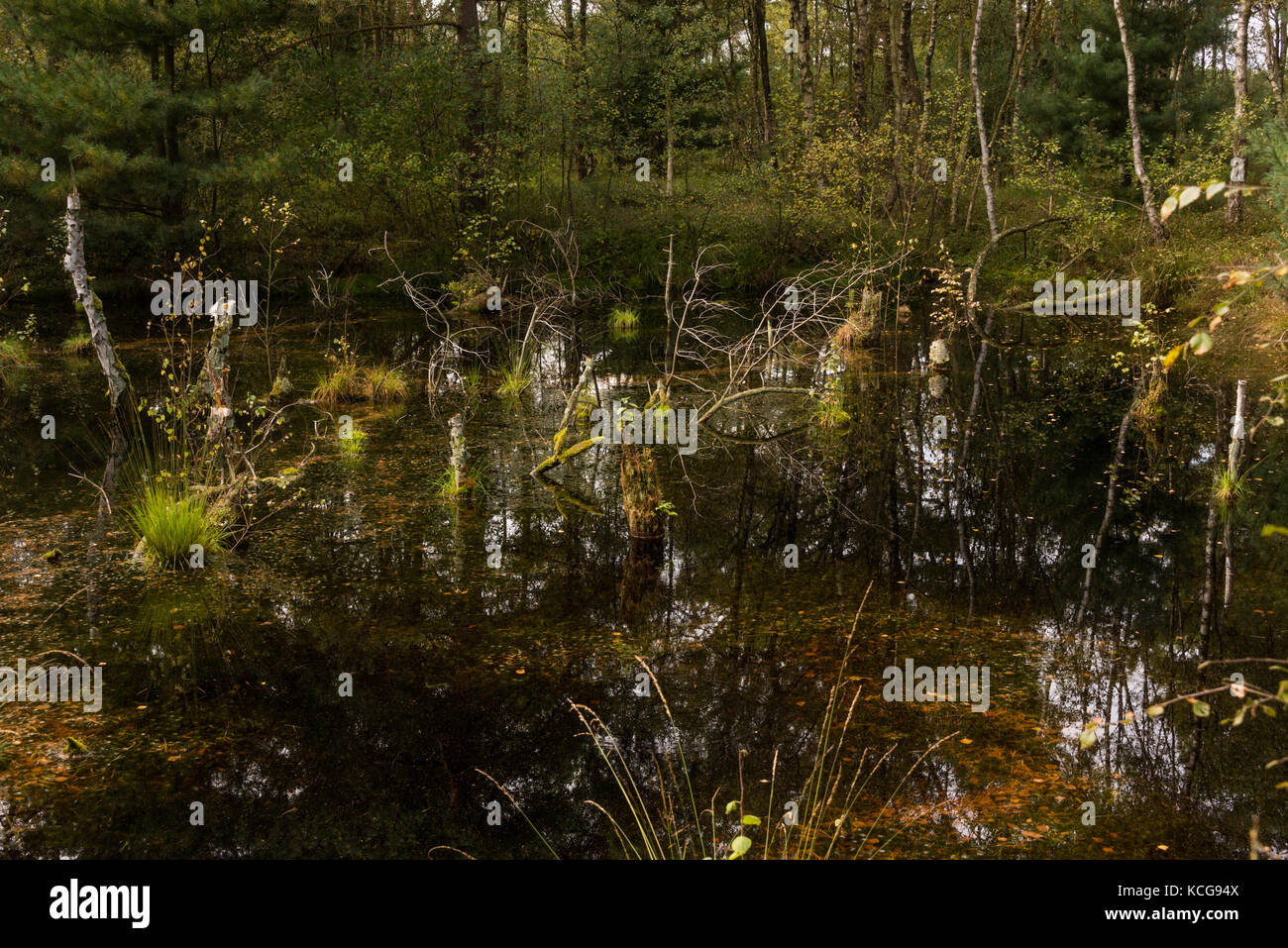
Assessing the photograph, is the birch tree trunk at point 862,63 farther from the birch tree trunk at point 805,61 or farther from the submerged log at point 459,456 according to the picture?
the submerged log at point 459,456

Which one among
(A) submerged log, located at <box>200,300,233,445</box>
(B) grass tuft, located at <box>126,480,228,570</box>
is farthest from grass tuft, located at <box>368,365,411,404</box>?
(B) grass tuft, located at <box>126,480,228,570</box>

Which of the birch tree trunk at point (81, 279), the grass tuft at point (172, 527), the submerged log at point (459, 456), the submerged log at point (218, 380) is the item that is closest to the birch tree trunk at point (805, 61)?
the submerged log at point (459, 456)

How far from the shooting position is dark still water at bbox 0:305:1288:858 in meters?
4.14

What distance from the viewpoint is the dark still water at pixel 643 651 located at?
13.6ft

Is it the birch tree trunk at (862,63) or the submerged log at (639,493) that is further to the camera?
the birch tree trunk at (862,63)

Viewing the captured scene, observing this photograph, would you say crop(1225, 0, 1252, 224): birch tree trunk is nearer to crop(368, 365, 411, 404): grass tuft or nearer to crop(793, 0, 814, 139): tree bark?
crop(793, 0, 814, 139): tree bark

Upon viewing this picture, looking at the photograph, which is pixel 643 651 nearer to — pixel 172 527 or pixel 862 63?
pixel 172 527

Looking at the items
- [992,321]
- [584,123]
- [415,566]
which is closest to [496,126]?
[584,123]

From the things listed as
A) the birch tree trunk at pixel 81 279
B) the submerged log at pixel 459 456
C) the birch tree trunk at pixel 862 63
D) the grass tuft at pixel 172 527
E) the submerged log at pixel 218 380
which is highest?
the birch tree trunk at pixel 862 63

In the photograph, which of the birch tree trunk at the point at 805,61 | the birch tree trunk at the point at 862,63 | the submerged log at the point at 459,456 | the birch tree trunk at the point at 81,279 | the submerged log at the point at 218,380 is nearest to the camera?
the submerged log at the point at 218,380

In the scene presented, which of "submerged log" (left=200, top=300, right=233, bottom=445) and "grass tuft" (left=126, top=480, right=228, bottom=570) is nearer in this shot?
"grass tuft" (left=126, top=480, right=228, bottom=570)

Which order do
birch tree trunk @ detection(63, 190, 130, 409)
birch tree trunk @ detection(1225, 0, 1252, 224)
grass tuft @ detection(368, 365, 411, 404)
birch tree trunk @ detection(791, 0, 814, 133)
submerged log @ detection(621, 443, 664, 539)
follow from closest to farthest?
submerged log @ detection(621, 443, 664, 539), birch tree trunk @ detection(63, 190, 130, 409), grass tuft @ detection(368, 365, 411, 404), birch tree trunk @ detection(1225, 0, 1252, 224), birch tree trunk @ detection(791, 0, 814, 133)

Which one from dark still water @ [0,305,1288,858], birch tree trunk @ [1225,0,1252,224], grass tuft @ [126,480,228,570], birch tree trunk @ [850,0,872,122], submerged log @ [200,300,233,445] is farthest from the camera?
birch tree trunk @ [850,0,872,122]

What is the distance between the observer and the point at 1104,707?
4.98m
